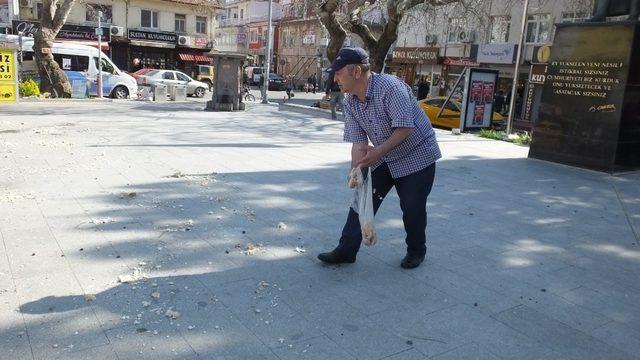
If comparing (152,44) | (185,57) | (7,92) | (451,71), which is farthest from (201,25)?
(7,92)

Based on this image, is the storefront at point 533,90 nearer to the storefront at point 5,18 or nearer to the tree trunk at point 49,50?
the tree trunk at point 49,50

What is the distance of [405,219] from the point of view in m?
4.06

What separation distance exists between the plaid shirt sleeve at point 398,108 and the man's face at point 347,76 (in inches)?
10.1

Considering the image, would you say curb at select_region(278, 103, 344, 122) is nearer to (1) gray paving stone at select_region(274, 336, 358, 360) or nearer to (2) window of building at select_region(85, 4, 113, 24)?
(1) gray paving stone at select_region(274, 336, 358, 360)

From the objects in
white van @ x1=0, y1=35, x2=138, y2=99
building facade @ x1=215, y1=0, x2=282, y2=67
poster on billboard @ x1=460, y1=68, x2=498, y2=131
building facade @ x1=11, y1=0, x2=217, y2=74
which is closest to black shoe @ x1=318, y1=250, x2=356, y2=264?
poster on billboard @ x1=460, y1=68, x2=498, y2=131

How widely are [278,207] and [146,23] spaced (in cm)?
3940

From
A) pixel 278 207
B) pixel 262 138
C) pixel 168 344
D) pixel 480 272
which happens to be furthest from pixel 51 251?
pixel 262 138

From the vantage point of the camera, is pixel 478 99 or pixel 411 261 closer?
pixel 411 261

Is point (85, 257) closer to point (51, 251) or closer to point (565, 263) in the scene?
point (51, 251)

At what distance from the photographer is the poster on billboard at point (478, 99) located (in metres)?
15.9

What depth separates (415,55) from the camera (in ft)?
116

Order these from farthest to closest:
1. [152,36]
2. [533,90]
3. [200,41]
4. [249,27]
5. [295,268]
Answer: [249,27] → [200,41] → [152,36] → [533,90] → [295,268]

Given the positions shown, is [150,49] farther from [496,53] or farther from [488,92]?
[488,92]

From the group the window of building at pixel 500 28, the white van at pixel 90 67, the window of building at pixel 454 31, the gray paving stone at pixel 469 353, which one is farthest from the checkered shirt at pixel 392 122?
the window of building at pixel 454 31
